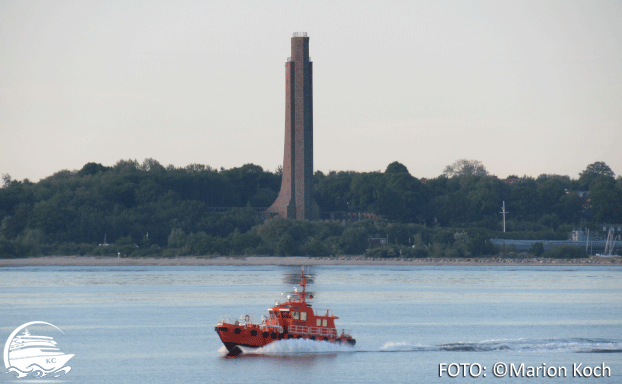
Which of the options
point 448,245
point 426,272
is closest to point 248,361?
point 426,272

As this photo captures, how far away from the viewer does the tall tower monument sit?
187 meters

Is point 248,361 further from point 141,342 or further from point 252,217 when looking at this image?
point 252,217

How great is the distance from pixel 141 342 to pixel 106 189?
133 metres

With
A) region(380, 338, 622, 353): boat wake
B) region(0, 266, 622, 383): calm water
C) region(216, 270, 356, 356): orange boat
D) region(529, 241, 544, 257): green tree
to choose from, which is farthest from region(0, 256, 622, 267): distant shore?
region(216, 270, 356, 356): orange boat

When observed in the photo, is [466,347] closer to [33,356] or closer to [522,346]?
[522,346]

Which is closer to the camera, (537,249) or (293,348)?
(293,348)

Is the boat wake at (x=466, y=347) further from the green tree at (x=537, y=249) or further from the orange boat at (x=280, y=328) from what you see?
the green tree at (x=537, y=249)

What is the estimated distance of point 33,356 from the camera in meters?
59.2

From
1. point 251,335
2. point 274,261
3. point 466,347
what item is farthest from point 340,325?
point 274,261

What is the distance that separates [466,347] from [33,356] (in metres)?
28.9

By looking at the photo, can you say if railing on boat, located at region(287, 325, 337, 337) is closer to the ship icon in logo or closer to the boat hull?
the boat hull

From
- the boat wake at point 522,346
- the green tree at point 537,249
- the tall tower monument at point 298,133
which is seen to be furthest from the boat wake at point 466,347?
the tall tower monument at point 298,133

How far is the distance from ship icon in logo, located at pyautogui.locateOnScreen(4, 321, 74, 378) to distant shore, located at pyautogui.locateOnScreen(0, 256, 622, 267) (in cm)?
10042

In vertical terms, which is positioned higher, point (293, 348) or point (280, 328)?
point (280, 328)
